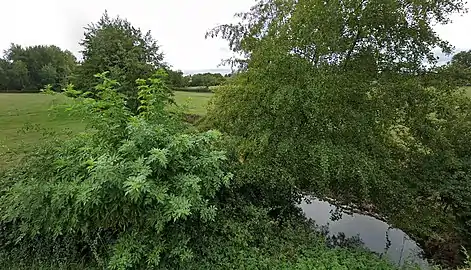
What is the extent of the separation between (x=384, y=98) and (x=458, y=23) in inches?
78.1

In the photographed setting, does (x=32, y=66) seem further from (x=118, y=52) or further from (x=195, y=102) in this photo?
(x=195, y=102)

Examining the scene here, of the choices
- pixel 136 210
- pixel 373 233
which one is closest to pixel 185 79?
pixel 373 233

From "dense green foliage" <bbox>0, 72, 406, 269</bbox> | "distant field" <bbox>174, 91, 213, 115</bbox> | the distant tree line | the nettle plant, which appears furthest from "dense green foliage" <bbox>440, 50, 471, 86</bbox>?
the distant tree line

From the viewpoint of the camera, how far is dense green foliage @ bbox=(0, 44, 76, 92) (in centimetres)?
2253

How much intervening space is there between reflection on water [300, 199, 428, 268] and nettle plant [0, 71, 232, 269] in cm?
320

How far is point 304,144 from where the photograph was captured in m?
4.41

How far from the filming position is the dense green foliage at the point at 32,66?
2253 centimetres

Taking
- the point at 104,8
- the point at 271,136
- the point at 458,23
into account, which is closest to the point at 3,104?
the point at 104,8

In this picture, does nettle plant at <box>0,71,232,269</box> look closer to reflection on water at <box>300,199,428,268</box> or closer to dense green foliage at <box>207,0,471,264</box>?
dense green foliage at <box>207,0,471,264</box>

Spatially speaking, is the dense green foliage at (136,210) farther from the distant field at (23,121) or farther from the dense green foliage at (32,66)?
the dense green foliage at (32,66)

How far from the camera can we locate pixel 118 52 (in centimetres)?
904

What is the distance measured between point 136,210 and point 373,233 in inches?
185

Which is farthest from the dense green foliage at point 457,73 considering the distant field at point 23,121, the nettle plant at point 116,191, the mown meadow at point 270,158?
the distant field at point 23,121

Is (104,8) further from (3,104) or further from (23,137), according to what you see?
(3,104)
